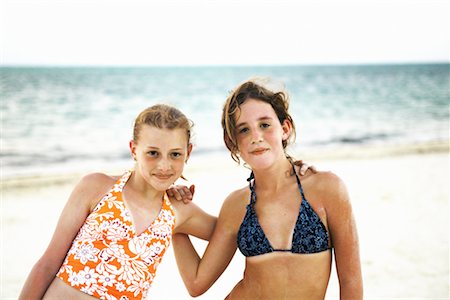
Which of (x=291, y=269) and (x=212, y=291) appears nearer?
(x=291, y=269)

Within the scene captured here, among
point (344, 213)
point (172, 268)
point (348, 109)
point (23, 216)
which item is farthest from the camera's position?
point (348, 109)

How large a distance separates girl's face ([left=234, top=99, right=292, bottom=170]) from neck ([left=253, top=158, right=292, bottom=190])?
0.07 metres

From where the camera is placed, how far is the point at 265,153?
2.89m

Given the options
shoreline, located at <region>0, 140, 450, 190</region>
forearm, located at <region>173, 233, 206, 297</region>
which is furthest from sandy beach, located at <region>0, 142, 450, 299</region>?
forearm, located at <region>173, 233, 206, 297</region>

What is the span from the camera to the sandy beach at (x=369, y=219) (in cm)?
489

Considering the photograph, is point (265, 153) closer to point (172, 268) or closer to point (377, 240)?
point (172, 268)

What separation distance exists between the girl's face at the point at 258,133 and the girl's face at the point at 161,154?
0.34 metres

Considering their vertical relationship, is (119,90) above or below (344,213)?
above

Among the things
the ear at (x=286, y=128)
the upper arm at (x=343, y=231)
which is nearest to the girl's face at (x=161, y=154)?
the ear at (x=286, y=128)

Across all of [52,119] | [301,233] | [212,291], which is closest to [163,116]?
[301,233]

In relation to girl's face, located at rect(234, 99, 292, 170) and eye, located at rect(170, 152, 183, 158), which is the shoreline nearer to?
eye, located at rect(170, 152, 183, 158)

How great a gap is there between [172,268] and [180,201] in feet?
8.00

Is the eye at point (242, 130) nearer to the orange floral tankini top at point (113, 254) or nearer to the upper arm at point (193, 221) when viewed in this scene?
the upper arm at point (193, 221)

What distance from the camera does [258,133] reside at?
9.45ft
